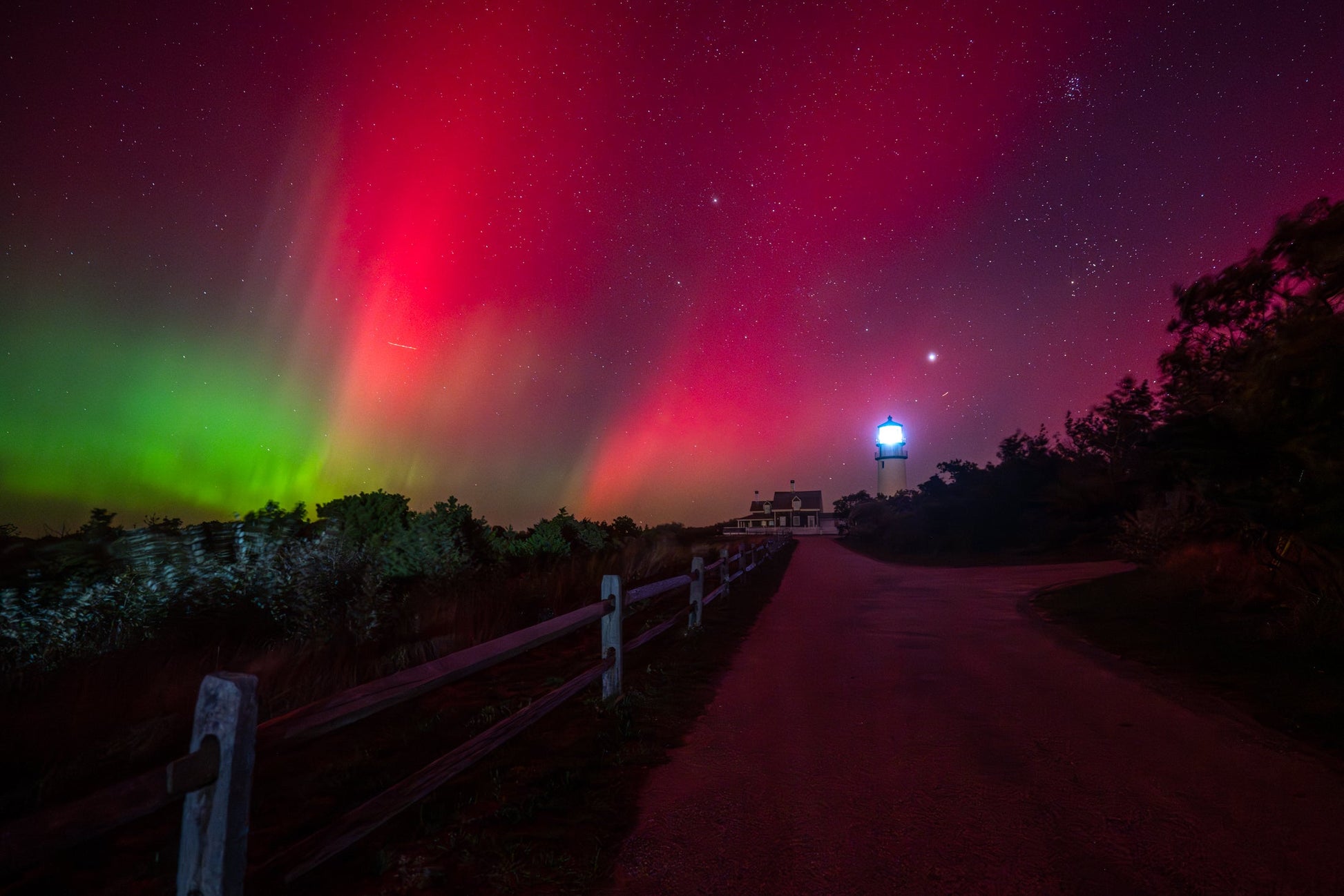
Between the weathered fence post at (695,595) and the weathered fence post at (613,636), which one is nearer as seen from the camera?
the weathered fence post at (613,636)

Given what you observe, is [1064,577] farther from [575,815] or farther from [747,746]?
[575,815]

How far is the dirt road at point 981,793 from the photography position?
136 inches

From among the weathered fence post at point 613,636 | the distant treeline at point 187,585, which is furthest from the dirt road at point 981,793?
the distant treeline at point 187,585

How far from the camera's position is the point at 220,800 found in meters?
2.49

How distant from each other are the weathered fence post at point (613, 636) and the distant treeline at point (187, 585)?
4.09 m

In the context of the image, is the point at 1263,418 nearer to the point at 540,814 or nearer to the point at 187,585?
the point at 540,814

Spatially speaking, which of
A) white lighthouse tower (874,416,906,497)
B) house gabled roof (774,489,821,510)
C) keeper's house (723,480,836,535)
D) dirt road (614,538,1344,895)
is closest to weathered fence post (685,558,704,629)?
dirt road (614,538,1344,895)

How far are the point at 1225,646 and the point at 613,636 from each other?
26.0ft

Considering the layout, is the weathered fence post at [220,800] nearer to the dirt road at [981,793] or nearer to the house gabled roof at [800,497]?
the dirt road at [981,793]

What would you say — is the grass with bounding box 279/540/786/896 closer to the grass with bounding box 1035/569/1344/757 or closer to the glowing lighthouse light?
the grass with bounding box 1035/569/1344/757

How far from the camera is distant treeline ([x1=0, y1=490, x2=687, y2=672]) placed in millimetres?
7863

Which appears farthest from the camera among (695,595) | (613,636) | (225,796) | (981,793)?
(695,595)

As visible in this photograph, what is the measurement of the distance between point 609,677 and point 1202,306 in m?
11.5

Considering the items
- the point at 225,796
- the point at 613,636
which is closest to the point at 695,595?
the point at 613,636
